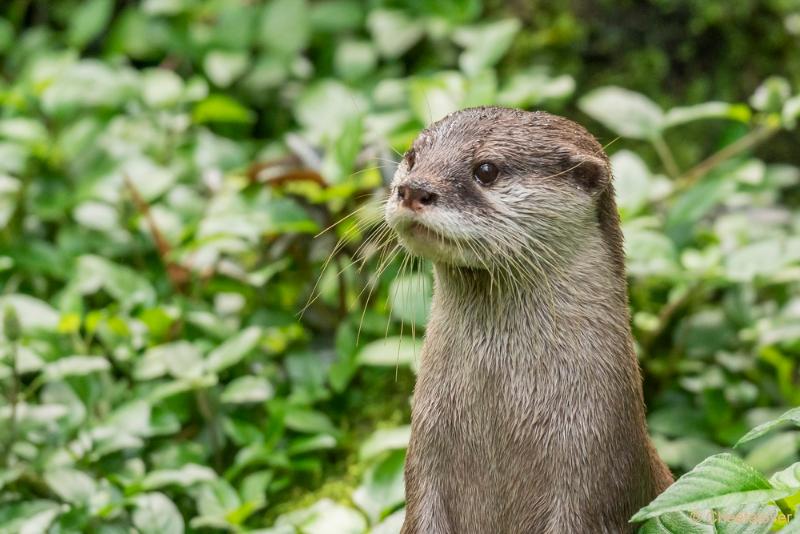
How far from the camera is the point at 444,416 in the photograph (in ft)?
8.88

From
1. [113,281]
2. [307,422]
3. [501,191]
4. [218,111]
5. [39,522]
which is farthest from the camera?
[218,111]

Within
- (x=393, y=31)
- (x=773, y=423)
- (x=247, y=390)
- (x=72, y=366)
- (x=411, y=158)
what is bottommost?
(x=247, y=390)

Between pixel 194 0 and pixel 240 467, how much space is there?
2.95 metres

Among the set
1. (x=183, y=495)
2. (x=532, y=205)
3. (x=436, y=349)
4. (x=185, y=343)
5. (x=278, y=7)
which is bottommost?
(x=183, y=495)

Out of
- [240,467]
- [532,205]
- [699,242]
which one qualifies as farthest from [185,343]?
[699,242]

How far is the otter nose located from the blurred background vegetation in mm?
442

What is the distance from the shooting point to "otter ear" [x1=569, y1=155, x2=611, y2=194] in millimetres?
2670

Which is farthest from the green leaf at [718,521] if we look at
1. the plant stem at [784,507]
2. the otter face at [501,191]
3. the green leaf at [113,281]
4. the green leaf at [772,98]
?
the green leaf at [113,281]

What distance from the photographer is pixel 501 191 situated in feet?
8.66

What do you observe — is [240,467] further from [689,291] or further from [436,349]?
[689,291]

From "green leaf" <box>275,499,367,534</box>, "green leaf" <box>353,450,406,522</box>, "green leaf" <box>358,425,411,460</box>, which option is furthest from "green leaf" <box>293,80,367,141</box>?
"green leaf" <box>275,499,367,534</box>

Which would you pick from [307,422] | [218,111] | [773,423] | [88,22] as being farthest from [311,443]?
[88,22]

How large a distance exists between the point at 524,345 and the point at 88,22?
3883 millimetres

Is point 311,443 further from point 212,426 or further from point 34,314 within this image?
point 34,314
